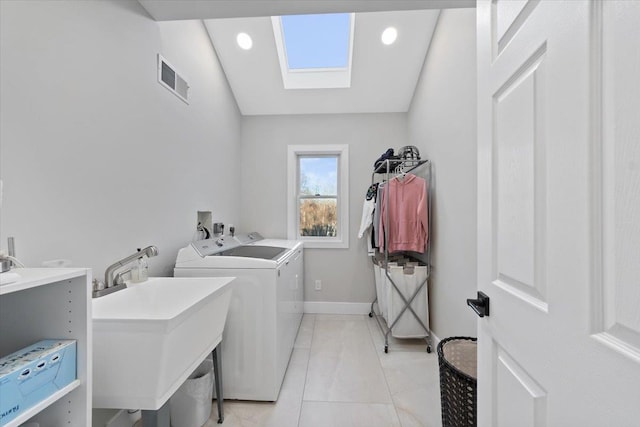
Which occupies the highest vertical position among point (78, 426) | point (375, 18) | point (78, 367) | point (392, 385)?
point (375, 18)

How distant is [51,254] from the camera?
1.10 m

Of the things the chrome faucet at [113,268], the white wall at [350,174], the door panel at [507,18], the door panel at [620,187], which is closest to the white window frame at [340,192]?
the white wall at [350,174]

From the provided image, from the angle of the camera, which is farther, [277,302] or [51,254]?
[277,302]

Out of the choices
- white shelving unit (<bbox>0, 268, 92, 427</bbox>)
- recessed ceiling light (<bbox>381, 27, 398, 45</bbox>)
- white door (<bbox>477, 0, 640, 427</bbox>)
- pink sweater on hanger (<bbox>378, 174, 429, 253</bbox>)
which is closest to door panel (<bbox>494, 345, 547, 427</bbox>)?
white door (<bbox>477, 0, 640, 427</bbox>)

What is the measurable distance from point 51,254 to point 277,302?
1150 mm

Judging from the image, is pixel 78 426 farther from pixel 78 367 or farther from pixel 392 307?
pixel 392 307

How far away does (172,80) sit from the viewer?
1903 mm

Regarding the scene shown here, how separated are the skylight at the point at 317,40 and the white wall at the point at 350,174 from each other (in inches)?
22.6

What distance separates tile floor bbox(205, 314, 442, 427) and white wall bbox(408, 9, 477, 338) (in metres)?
0.44

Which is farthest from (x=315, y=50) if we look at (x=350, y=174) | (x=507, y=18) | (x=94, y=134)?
(x=507, y=18)

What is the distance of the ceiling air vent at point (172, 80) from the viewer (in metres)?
1.77

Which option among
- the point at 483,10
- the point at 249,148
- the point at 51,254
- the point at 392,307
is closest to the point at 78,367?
the point at 51,254

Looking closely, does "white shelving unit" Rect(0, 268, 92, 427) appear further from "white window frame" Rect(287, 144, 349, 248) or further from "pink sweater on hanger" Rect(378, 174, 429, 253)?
"white window frame" Rect(287, 144, 349, 248)

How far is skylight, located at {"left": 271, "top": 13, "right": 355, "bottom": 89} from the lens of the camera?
2.69m
